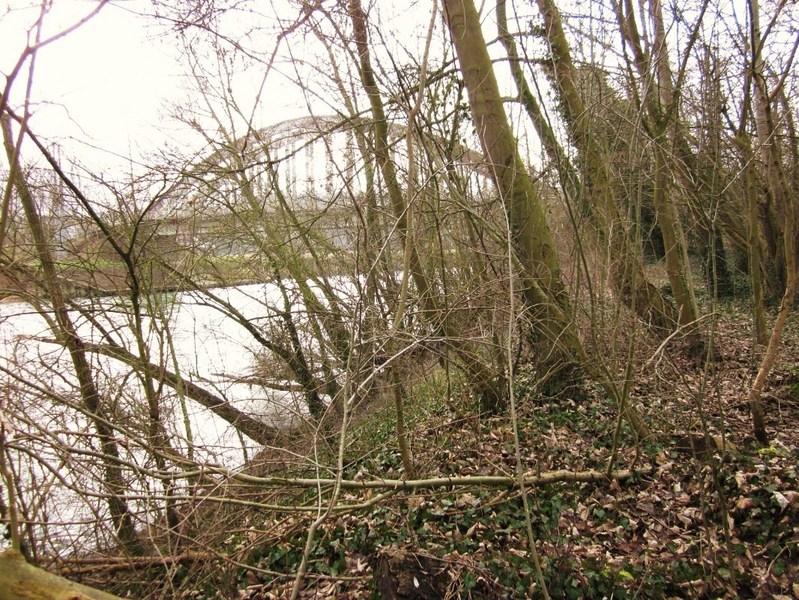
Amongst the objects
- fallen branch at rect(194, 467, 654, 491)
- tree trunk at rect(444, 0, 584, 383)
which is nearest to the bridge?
tree trunk at rect(444, 0, 584, 383)

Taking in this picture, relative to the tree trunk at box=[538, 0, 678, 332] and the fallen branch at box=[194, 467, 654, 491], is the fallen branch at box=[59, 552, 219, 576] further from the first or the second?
the tree trunk at box=[538, 0, 678, 332]

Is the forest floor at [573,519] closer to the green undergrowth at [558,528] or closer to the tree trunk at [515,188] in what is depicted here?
Result: the green undergrowth at [558,528]

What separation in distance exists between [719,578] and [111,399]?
499cm

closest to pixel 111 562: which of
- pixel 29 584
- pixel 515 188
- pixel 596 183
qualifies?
pixel 29 584

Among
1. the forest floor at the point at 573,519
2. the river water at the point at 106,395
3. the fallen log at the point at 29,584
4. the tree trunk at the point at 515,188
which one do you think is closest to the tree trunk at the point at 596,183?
the tree trunk at the point at 515,188

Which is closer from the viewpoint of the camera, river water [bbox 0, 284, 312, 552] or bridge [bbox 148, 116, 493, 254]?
river water [bbox 0, 284, 312, 552]

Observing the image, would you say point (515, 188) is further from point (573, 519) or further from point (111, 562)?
point (111, 562)

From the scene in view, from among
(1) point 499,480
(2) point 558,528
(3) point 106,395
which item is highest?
(3) point 106,395

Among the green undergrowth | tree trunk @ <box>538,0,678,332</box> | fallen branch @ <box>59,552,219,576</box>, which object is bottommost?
the green undergrowth

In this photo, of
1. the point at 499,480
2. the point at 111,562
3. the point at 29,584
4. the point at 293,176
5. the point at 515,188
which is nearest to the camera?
the point at 29,584

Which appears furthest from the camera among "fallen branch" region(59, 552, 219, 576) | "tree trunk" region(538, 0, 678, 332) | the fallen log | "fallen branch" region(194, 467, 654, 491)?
"tree trunk" region(538, 0, 678, 332)

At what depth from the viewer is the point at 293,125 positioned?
18.7 feet

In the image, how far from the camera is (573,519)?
3500 mm

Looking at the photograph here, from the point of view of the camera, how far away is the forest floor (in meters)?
2.81
